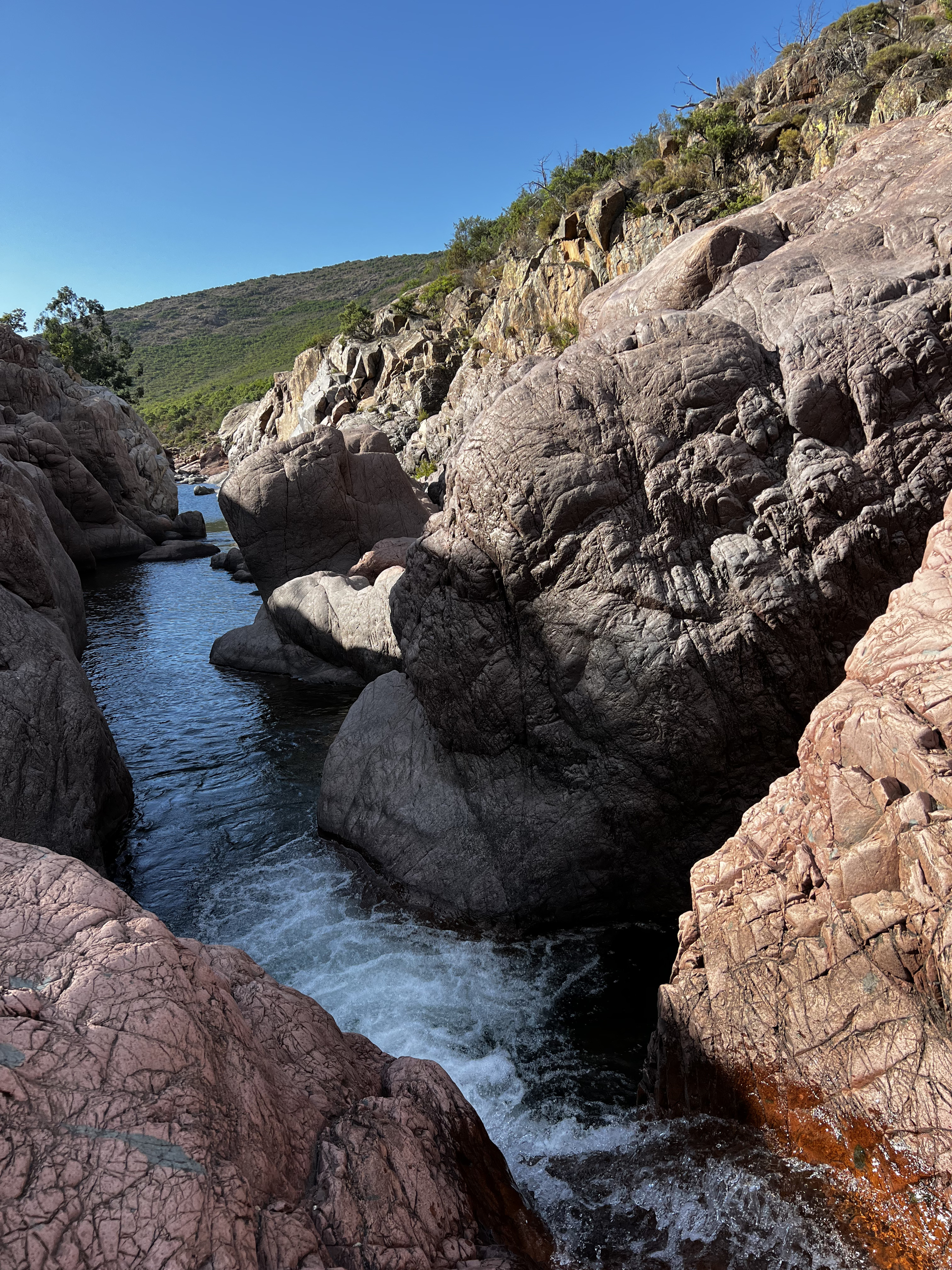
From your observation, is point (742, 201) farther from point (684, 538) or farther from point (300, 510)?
point (684, 538)

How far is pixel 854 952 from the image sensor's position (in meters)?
3.77

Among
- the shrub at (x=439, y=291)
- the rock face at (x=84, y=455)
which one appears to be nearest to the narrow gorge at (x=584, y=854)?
the rock face at (x=84, y=455)

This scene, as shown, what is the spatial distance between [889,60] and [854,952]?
25.7 m

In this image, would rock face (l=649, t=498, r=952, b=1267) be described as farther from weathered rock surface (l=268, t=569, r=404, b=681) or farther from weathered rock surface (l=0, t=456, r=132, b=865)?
weathered rock surface (l=268, t=569, r=404, b=681)

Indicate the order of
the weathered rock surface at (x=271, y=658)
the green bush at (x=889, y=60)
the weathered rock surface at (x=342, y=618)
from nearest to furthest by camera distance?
1. the weathered rock surface at (x=342, y=618)
2. the weathered rock surface at (x=271, y=658)
3. the green bush at (x=889, y=60)

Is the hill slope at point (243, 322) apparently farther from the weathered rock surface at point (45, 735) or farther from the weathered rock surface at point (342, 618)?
the weathered rock surface at point (45, 735)

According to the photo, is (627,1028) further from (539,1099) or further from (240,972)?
(240,972)

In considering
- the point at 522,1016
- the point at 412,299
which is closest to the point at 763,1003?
the point at 522,1016

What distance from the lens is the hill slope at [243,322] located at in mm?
118938

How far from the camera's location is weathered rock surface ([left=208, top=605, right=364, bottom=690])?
44.7 feet

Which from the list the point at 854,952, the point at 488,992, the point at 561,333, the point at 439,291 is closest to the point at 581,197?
the point at 561,333

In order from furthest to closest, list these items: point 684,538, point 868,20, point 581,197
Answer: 1. point 581,197
2. point 868,20
3. point 684,538

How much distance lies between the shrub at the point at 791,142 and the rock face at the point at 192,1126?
2786cm

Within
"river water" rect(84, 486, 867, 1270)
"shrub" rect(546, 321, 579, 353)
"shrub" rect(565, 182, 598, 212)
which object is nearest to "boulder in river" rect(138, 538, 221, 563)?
"shrub" rect(546, 321, 579, 353)
